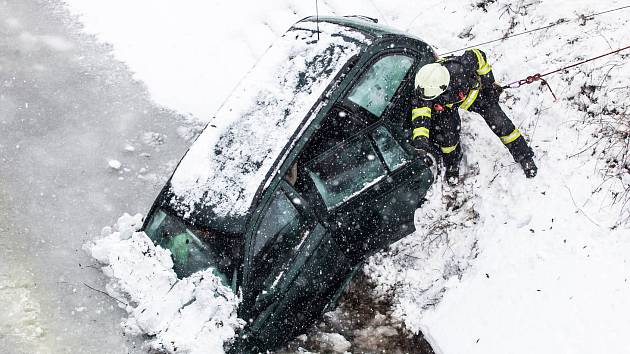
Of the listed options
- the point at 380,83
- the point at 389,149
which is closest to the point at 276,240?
the point at 389,149

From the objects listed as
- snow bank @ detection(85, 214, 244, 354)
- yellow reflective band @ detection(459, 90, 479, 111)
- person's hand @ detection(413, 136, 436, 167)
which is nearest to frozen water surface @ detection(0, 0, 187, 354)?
snow bank @ detection(85, 214, 244, 354)

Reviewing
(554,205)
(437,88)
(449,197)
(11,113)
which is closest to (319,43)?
(437,88)

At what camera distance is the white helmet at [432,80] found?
4773 mm

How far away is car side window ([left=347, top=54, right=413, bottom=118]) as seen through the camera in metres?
4.77

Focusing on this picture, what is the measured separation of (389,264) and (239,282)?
70.3 inches

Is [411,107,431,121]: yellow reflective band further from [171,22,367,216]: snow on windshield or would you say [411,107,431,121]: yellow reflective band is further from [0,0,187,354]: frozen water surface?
[0,0,187,354]: frozen water surface

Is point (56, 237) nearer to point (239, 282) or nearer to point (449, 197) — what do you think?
point (239, 282)

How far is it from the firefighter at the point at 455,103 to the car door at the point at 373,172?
224 millimetres

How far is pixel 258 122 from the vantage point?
4.67 meters

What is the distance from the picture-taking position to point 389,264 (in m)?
5.45

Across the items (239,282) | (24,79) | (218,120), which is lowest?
(239,282)

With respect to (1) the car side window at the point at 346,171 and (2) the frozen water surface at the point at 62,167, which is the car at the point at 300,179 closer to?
(1) the car side window at the point at 346,171

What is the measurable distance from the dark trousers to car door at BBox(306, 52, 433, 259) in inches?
18.8

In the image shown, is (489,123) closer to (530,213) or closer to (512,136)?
(512,136)
